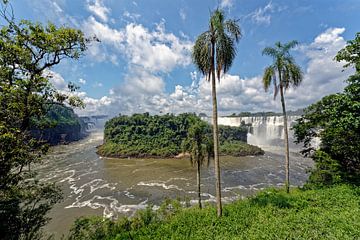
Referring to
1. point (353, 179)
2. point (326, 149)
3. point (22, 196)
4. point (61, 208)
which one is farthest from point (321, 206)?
point (61, 208)

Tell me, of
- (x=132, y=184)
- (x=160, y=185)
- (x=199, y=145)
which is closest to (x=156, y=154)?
(x=132, y=184)

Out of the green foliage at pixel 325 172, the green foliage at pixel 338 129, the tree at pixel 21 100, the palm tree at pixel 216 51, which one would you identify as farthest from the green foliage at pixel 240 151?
the tree at pixel 21 100

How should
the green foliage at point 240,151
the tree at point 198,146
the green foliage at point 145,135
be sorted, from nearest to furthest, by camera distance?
1. the tree at point 198,146
2. the green foliage at point 240,151
3. the green foliage at point 145,135

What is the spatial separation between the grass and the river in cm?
935

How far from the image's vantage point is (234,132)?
227 ft

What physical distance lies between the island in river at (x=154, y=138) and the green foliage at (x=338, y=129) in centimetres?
3849

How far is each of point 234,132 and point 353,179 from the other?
58.5 m

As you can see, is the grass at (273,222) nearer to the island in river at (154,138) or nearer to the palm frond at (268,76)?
the palm frond at (268,76)

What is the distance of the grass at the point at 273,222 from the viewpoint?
20.2 feet

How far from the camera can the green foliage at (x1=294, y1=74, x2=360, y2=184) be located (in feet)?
25.9

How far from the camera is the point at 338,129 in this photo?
11.3 metres

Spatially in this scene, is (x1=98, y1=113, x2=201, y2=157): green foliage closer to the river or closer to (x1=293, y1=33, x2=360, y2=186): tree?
the river

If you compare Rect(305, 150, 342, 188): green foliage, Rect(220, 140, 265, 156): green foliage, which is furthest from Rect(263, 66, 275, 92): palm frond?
Rect(220, 140, 265, 156): green foliage

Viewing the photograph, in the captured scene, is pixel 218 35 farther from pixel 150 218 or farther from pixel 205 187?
pixel 205 187
